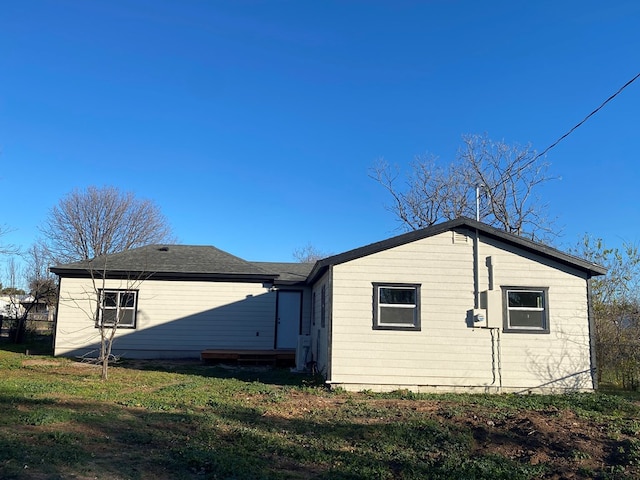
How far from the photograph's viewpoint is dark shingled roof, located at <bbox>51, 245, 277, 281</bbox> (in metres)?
16.4

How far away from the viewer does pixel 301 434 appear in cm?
686

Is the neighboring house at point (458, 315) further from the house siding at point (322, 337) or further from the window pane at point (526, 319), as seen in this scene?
the house siding at point (322, 337)

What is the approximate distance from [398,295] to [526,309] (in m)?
2.82

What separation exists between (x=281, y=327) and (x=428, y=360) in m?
7.25

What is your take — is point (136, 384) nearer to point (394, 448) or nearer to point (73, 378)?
point (73, 378)

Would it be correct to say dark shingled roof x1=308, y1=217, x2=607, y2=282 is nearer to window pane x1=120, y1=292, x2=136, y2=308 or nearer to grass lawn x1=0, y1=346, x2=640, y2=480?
grass lawn x1=0, y1=346, x2=640, y2=480

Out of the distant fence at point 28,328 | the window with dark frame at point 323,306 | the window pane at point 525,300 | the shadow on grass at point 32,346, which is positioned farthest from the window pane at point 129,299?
the window pane at point 525,300

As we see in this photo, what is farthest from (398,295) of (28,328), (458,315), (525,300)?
(28,328)

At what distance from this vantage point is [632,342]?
12.6 meters

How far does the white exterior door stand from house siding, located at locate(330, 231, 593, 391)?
6.53 meters

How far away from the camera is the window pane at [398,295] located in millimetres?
11000

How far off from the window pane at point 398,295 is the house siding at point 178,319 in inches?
265

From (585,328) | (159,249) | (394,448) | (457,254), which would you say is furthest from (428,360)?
(159,249)

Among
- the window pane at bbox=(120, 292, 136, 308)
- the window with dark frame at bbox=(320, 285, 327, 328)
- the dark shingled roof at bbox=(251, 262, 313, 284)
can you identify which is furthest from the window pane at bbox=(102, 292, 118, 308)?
the window with dark frame at bbox=(320, 285, 327, 328)
